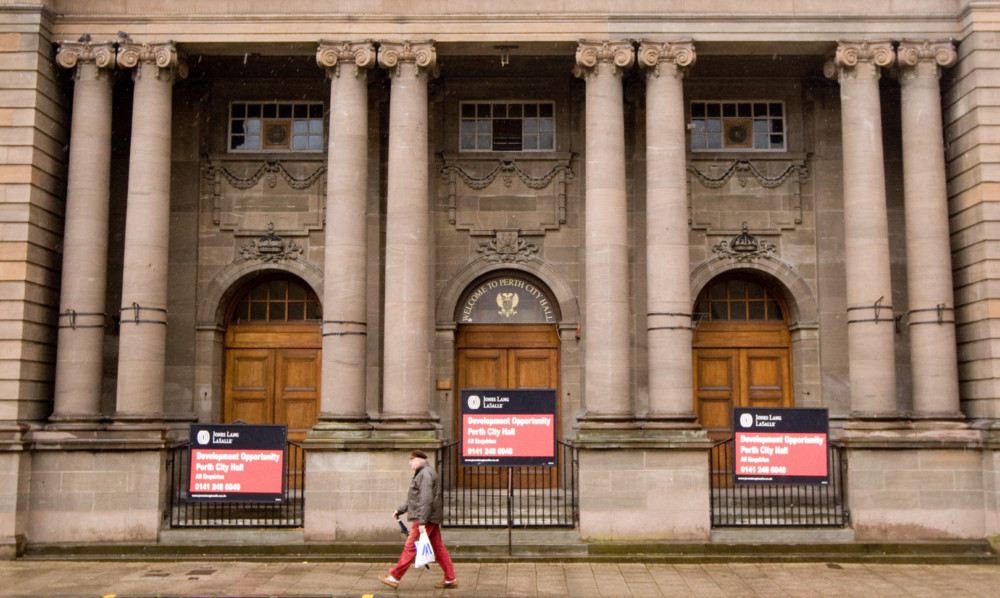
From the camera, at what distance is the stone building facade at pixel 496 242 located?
16.3m

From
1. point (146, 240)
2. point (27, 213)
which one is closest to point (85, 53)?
point (27, 213)

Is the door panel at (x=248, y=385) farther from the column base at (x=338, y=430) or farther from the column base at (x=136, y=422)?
the column base at (x=338, y=430)

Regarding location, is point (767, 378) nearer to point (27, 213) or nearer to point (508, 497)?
point (508, 497)

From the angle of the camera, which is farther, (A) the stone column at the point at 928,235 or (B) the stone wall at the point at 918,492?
(A) the stone column at the point at 928,235

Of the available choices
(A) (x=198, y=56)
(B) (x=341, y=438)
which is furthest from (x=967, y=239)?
(A) (x=198, y=56)

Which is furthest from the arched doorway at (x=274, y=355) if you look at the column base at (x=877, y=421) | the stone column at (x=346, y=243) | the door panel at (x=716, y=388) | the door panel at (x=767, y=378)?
the column base at (x=877, y=421)

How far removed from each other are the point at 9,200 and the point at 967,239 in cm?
1588

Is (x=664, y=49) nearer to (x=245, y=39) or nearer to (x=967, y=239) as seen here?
(x=967, y=239)

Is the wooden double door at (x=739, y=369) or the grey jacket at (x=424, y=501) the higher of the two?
the wooden double door at (x=739, y=369)

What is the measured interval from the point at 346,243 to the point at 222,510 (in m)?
4.79

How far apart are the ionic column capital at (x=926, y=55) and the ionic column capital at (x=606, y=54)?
4592 mm

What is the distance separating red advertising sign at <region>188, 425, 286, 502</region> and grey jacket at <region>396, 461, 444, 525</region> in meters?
3.73

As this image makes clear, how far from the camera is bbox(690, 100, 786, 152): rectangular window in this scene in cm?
1991

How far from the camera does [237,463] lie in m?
15.9
